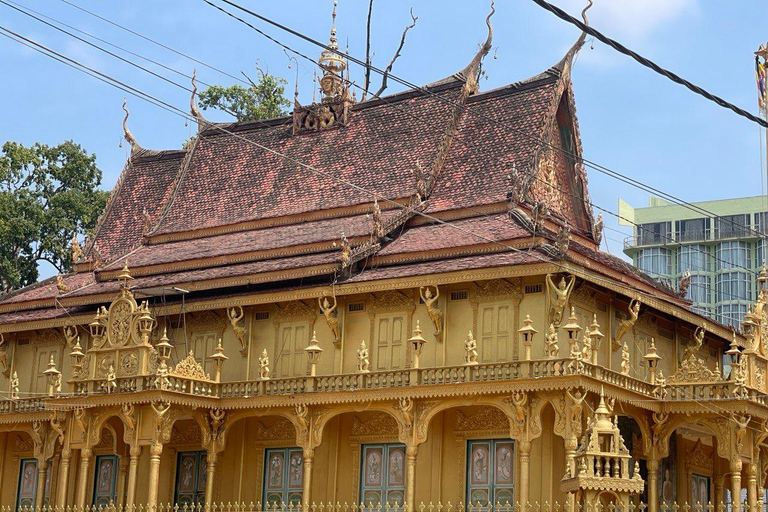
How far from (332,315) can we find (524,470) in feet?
23.9

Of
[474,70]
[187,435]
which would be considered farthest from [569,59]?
[187,435]

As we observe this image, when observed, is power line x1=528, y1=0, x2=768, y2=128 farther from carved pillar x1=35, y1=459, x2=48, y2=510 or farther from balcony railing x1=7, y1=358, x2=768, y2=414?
carved pillar x1=35, y1=459, x2=48, y2=510

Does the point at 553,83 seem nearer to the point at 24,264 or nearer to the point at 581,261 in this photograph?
the point at 581,261

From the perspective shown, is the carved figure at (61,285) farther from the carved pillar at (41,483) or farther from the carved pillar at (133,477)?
the carved pillar at (133,477)

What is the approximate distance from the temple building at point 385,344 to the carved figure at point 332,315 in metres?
0.10

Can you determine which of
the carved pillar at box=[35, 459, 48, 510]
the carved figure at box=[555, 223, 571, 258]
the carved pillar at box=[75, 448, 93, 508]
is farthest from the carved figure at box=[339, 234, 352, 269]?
the carved pillar at box=[35, 459, 48, 510]

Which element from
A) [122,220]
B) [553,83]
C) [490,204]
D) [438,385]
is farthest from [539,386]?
[122,220]

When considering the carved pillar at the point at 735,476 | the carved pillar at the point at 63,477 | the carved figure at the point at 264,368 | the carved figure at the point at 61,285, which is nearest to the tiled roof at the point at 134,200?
the carved figure at the point at 61,285

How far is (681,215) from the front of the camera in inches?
3356

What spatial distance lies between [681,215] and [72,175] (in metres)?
46.6

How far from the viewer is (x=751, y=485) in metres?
29.2

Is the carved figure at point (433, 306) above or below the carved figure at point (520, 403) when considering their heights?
above

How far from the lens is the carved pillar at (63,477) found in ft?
107

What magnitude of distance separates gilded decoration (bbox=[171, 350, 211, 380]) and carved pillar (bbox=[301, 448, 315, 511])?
3.38 metres
